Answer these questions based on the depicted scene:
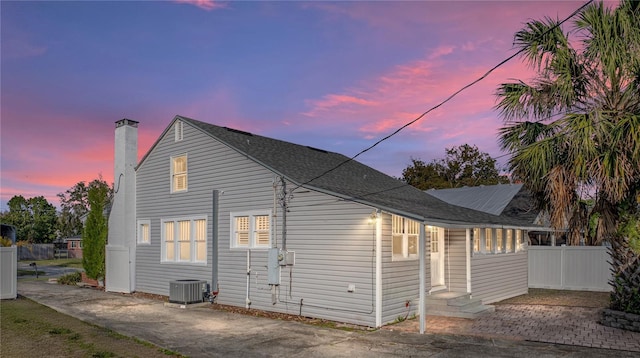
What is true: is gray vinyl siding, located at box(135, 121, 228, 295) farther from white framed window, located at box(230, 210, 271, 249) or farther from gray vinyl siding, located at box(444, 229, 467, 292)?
gray vinyl siding, located at box(444, 229, 467, 292)

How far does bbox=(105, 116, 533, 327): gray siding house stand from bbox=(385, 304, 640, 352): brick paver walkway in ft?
3.58

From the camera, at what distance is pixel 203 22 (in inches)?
566

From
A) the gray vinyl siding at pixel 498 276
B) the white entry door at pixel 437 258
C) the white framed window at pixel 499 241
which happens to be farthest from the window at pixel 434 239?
the white framed window at pixel 499 241

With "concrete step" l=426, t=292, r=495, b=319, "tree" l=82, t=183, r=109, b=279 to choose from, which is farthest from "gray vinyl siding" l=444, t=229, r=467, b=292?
"tree" l=82, t=183, r=109, b=279

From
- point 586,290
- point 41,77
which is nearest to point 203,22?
point 41,77

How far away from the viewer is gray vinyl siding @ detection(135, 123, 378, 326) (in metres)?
11.8

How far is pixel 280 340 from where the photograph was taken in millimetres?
9938

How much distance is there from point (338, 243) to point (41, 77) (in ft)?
38.6

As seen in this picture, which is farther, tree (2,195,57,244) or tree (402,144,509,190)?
tree (2,195,57,244)

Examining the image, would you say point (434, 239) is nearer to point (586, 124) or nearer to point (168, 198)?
point (586, 124)

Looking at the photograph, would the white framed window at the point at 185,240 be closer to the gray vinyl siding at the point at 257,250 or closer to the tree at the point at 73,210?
the gray vinyl siding at the point at 257,250

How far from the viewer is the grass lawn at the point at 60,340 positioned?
8.71m

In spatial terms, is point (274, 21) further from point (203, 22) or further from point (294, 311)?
point (294, 311)

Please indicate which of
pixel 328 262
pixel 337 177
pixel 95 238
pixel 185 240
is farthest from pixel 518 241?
pixel 95 238
